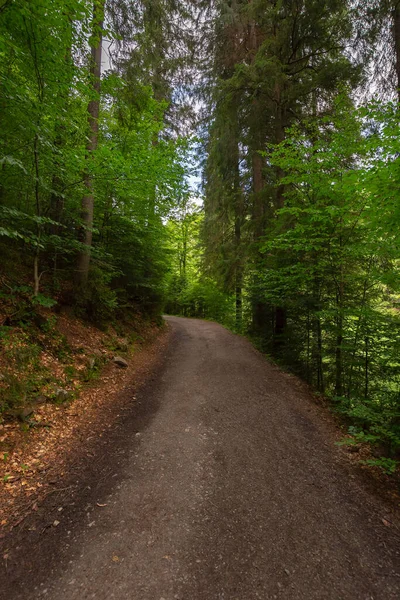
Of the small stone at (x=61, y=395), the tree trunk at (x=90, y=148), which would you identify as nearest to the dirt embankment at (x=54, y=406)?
the small stone at (x=61, y=395)

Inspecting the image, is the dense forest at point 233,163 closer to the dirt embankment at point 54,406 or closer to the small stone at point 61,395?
the dirt embankment at point 54,406

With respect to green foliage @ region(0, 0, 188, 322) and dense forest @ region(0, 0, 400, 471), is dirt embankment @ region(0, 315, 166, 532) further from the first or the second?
green foliage @ region(0, 0, 188, 322)

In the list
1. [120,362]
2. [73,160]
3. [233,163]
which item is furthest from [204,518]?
[233,163]

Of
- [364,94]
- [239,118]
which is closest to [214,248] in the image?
[239,118]

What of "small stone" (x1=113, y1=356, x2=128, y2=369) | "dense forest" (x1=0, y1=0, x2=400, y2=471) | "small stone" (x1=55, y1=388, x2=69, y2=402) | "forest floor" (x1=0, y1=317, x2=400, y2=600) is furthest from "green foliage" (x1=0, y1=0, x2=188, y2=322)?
"forest floor" (x1=0, y1=317, x2=400, y2=600)

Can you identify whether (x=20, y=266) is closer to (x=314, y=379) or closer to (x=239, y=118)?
(x=314, y=379)

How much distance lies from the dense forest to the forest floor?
39.6 inches

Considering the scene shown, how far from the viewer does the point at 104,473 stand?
3.02 metres

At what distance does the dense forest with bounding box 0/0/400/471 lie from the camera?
159 inches

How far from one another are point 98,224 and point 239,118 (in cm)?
638

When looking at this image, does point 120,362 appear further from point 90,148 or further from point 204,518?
point 90,148

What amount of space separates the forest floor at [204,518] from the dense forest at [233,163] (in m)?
1.01

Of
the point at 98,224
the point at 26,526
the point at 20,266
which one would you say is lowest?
the point at 26,526

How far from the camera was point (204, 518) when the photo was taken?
96.7 inches
